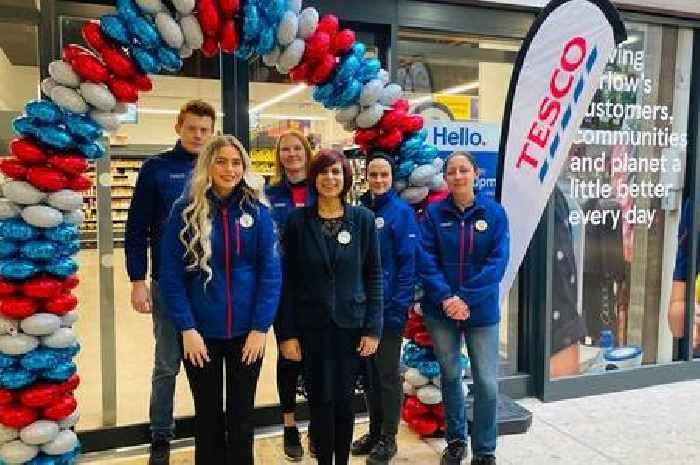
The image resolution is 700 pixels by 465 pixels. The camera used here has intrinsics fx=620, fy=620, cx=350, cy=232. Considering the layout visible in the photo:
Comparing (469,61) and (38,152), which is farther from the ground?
(469,61)

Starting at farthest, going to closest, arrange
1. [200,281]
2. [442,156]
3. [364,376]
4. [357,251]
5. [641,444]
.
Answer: [442,156] < [641,444] < [364,376] < [357,251] < [200,281]

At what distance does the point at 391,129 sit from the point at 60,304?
5.37 ft

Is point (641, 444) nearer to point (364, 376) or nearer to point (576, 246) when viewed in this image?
point (576, 246)

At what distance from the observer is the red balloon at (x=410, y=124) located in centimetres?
298

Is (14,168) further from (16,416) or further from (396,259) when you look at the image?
(396,259)

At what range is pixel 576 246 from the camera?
4023mm

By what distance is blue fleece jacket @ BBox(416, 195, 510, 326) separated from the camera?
2.74m

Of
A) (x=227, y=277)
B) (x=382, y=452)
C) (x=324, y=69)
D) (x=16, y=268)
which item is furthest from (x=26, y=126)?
(x=382, y=452)

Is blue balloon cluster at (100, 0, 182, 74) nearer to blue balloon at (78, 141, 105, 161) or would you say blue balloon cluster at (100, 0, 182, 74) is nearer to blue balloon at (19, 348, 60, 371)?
blue balloon at (78, 141, 105, 161)

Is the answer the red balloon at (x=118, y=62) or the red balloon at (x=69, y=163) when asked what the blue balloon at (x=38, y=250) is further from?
the red balloon at (x=118, y=62)

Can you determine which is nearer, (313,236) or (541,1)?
(313,236)

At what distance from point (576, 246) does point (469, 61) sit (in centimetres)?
138

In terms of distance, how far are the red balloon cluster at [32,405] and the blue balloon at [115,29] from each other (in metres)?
1.41

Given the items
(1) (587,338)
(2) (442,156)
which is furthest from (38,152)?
(1) (587,338)
